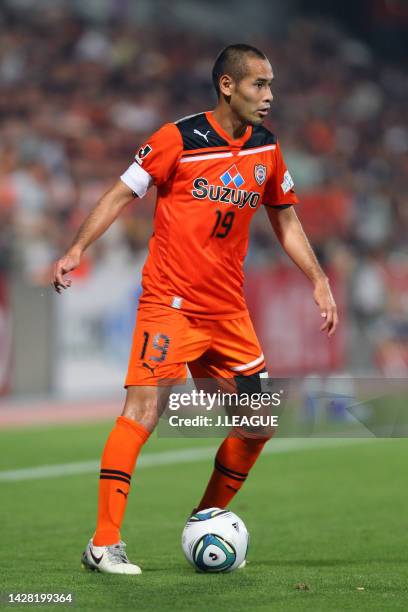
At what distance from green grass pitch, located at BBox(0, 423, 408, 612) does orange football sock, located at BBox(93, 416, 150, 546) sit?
8.3 inches

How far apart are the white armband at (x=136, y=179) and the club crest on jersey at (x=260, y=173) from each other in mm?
567

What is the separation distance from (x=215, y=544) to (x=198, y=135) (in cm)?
192

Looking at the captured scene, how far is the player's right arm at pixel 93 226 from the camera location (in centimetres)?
540

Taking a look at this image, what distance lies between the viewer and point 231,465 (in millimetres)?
6180

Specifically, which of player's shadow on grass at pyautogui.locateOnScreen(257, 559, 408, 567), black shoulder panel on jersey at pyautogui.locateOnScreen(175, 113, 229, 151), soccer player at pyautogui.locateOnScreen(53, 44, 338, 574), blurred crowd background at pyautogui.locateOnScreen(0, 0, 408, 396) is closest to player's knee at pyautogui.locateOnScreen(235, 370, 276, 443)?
soccer player at pyautogui.locateOnScreen(53, 44, 338, 574)

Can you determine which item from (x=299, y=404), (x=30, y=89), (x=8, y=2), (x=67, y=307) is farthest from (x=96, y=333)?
(x=299, y=404)

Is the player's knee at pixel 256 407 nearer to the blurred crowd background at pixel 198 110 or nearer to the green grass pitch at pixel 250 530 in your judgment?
the green grass pitch at pixel 250 530

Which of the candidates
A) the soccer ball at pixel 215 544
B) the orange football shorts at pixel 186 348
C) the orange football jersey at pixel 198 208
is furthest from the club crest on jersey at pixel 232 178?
the soccer ball at pixel 215 544

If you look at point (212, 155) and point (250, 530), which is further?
point (250, 530)

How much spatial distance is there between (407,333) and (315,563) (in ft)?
53.2

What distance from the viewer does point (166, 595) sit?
5.08 metres

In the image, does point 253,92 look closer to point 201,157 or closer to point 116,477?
point 201,157

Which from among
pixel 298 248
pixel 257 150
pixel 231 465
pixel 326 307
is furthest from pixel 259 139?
pixel 231 465

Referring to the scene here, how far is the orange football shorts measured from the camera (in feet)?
18.7
